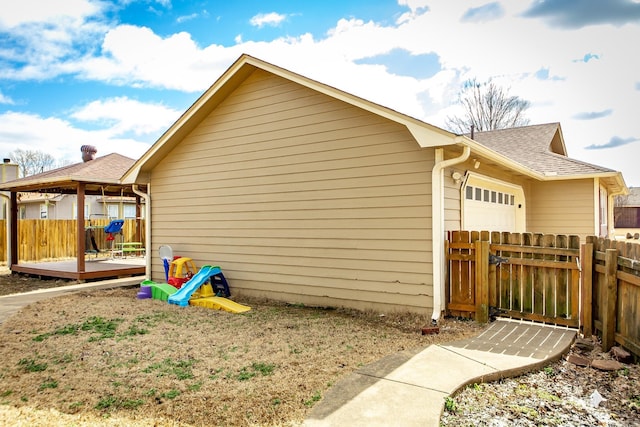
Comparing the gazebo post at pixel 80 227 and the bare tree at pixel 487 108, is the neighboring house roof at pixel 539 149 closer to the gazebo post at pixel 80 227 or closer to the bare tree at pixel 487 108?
the gazebo post at pixel 80 227

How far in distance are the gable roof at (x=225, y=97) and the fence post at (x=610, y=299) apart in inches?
82.7

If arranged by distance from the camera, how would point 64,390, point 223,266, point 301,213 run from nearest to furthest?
1. point 64,390
2. point 301,213
3. point 223,266

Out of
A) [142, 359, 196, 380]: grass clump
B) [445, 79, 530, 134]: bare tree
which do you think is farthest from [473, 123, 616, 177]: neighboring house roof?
[445, 79, 530, 134]: bare tree

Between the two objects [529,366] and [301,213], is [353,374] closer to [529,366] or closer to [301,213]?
[529,366]

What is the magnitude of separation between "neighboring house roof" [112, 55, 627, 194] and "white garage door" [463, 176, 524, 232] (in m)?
0.54

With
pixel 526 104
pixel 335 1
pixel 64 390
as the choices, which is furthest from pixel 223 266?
pixel 526 104

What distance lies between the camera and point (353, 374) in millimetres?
3488

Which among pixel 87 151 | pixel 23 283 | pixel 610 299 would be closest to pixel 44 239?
pixel 87 151

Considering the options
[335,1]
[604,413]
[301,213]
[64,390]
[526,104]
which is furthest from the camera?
[526,104]

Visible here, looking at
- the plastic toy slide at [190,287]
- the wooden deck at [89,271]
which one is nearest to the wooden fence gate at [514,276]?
the plastic toy slide at [190,287]

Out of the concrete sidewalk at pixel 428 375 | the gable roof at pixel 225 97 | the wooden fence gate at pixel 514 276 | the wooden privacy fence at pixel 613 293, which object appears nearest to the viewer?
the concrete sidewalk at pixel 428 375

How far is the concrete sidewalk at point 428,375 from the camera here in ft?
8.90

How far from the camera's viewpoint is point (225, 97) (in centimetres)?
790

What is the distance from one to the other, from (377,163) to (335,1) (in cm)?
478
